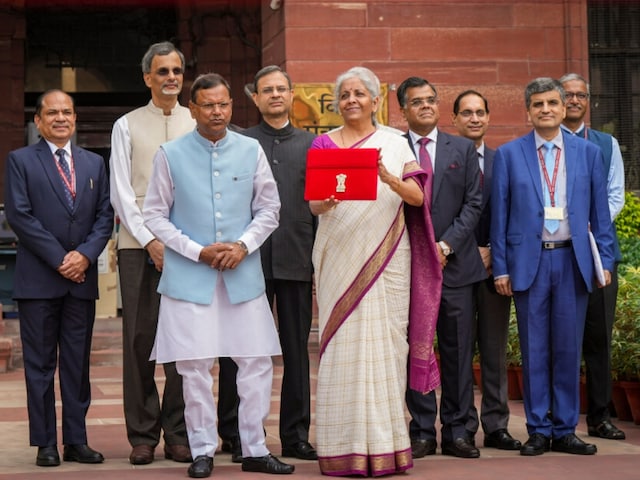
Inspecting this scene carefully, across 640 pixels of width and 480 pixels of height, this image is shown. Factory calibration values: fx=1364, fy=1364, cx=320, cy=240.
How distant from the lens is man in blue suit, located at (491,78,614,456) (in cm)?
718

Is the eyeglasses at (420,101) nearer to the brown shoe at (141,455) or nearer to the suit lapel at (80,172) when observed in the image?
the suit lapel at (80,172)

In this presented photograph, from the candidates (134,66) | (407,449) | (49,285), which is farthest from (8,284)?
(407,449)

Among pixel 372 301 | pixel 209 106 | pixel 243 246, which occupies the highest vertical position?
pixel 209 106

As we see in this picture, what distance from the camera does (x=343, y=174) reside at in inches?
250

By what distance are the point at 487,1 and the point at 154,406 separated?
7108 mm

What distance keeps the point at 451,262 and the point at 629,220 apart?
19.5ft

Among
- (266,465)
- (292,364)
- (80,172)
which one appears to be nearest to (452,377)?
(292,364)

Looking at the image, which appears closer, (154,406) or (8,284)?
(154,406)

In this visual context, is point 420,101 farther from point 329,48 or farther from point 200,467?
point 329,48

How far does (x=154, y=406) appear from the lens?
708 cm

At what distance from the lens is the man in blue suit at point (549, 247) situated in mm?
7176

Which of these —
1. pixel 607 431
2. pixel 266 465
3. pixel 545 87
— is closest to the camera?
pixel 266 465

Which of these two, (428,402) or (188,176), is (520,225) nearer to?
(428,402)

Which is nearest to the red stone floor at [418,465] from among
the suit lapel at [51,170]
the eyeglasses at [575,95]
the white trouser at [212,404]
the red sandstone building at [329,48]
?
the white trouser at [212,404]
